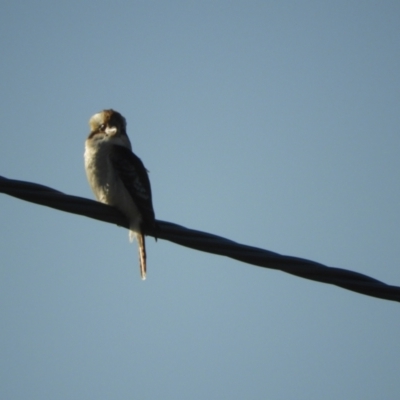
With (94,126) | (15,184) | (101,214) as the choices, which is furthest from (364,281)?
(94,126)

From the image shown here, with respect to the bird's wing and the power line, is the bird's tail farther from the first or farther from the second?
the power line

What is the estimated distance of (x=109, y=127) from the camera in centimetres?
716

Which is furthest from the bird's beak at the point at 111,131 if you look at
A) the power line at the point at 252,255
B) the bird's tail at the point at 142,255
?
the power line at the point at 252,255

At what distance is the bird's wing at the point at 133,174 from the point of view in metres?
5.92

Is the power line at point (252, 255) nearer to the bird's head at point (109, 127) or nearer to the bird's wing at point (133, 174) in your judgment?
the bird's wing at point (133, 174)

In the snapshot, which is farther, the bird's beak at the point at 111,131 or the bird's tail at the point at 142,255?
the bird's beak at the point at 111,131

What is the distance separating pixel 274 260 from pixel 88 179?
320 cm

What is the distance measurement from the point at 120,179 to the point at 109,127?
3.62 ft

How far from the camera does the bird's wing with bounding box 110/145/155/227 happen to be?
5.92 metres

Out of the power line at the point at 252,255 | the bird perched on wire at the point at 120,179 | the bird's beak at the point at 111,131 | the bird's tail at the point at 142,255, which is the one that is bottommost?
the power line at the point at 252,255

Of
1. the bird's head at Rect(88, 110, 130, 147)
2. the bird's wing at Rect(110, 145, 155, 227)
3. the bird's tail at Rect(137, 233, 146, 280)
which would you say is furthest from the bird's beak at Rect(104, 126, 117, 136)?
the bird's tail at Rect(137, 233, 146, 280)

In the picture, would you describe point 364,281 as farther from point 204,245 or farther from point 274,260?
point 204,245

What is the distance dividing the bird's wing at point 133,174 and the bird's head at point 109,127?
0.37 m

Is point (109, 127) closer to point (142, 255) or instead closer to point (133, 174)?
point (133, 174)
